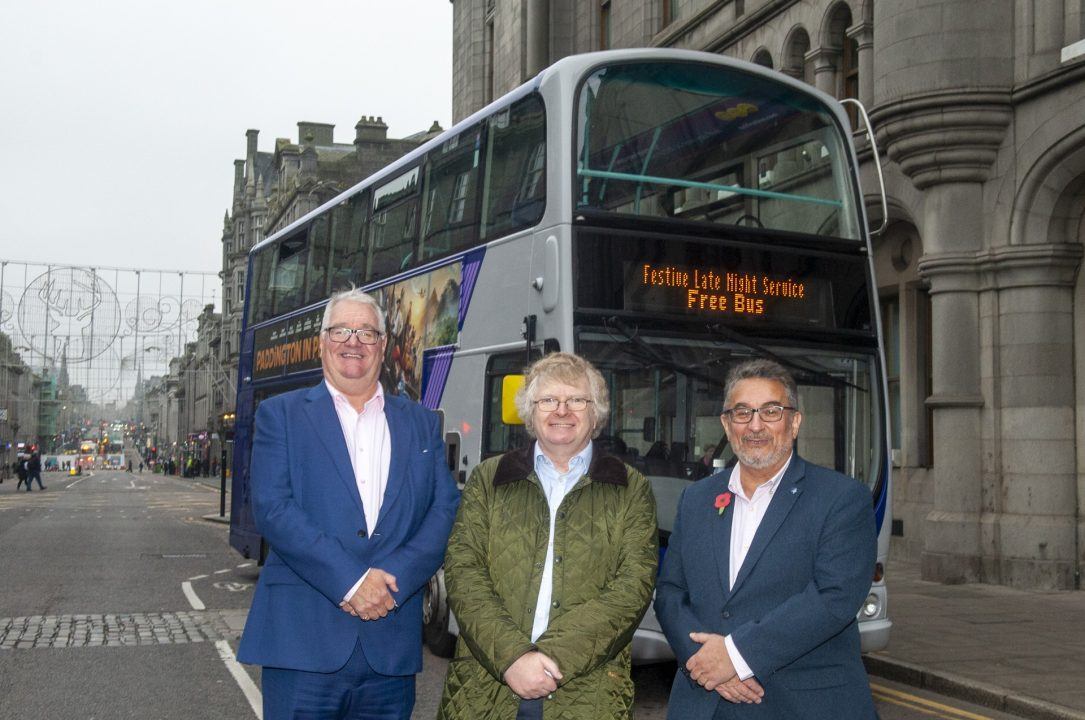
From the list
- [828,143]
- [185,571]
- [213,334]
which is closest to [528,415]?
[828,143]

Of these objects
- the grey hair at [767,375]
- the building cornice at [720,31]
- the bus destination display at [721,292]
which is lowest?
the grey hair at [767,375]

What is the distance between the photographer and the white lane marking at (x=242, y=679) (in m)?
7.70

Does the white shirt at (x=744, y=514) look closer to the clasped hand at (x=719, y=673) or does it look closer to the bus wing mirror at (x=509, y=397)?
the clasped hand at (x=719, y=673)

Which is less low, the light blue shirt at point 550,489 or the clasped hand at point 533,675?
the light blue shirt at point 550,489

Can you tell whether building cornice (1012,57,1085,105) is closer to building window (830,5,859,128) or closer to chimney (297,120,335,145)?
building window (830,5,859,128)

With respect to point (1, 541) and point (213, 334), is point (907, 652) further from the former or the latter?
point (213, 334)

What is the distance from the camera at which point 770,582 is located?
11.7ft

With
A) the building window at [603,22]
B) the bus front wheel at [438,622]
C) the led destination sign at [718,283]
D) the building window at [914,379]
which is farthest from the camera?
the building window at [603,22]

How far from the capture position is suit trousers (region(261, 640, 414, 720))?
375cm

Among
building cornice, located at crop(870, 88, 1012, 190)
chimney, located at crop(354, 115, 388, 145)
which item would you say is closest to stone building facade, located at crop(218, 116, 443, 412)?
chimney, located at crop(354, 115, 388, 145)

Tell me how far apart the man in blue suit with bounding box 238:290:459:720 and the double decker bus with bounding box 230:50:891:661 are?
376 centimetres

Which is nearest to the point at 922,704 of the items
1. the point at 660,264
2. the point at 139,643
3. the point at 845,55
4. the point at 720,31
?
the point at 660,264

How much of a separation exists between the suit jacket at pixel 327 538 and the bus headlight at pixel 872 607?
4.63 meters

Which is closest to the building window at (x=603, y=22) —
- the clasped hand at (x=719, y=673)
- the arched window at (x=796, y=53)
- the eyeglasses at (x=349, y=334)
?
the arched window at (x=796, y=53)
